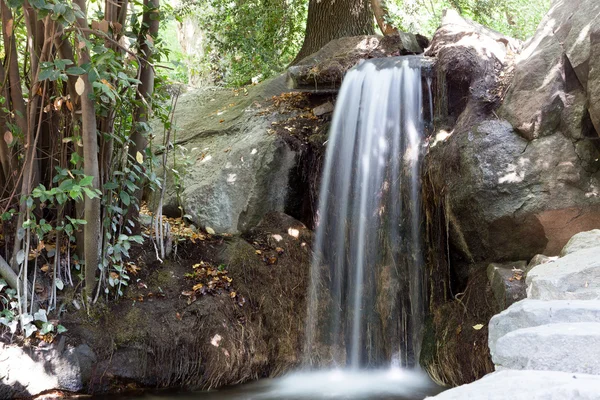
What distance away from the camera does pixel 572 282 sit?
2.77m

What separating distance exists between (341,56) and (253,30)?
3.33m

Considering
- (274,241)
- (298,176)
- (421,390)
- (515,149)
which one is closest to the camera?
(421,390)

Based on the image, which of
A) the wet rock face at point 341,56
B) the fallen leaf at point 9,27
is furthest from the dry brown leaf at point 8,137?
the wet rock face at point 341,56

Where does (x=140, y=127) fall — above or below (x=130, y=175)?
above

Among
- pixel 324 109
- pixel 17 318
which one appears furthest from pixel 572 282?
pixel 324 109

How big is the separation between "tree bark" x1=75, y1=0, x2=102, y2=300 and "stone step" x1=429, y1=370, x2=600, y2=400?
334 cm

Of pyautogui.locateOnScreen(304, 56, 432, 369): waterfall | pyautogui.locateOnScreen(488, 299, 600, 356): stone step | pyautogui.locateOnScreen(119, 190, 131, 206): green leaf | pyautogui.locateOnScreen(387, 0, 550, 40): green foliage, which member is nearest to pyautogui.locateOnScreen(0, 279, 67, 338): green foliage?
pyautogui.locateOnScreen(119, 190, 131, 206): green leaf

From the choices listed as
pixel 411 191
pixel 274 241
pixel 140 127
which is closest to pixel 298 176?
pixel 274 241

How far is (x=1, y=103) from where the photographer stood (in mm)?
4770

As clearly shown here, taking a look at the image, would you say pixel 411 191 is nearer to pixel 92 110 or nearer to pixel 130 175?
pixel 130 175

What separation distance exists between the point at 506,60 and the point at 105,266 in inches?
181

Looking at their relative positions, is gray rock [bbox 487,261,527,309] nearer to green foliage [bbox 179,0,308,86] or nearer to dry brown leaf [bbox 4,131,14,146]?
dry brown leaf [bbox 4,131,14,146]

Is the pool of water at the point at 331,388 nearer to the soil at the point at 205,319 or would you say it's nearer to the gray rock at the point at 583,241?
the soil at the point at 205,319

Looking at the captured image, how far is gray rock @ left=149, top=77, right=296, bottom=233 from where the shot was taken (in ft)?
20.7
